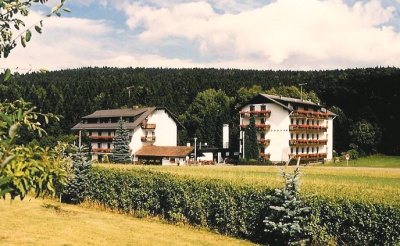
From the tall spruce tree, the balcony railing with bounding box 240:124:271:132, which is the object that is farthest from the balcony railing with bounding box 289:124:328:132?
the tall spruce tree

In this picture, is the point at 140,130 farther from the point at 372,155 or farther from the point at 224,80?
the point at 224,80

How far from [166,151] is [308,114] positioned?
79.0 ft

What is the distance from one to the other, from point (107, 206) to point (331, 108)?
75819 millimetres

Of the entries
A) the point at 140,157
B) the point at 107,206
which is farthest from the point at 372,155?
the point at 107,206

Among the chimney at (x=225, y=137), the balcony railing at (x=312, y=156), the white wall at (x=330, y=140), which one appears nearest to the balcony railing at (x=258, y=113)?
the balcony railing at (x=312, y=156)

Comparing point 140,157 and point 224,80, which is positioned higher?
point 224,80

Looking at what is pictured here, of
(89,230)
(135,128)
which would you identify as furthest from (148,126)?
(89,230)

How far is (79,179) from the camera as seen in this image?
29.0m

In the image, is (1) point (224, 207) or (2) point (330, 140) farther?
(2) point (330, 140)

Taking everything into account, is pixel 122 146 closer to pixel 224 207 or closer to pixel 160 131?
pixel 160 131

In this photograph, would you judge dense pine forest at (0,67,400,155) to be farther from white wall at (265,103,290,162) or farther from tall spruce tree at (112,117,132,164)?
tall spruce tree at (112,117,132,164)

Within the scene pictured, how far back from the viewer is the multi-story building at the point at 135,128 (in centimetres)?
7794

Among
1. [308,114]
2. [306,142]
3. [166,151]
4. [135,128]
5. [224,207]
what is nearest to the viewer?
[224,207]

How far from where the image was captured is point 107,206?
27078 mm
